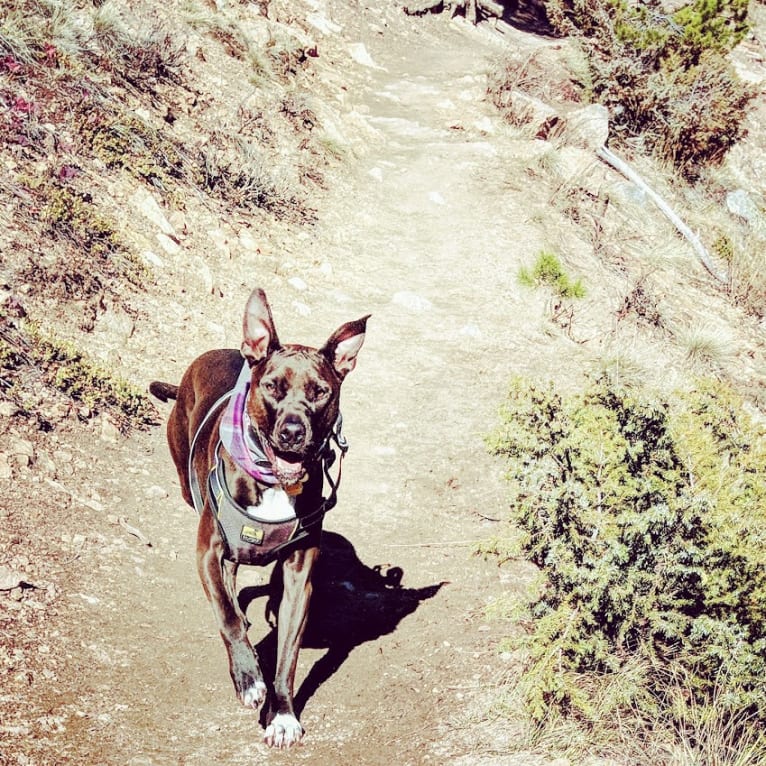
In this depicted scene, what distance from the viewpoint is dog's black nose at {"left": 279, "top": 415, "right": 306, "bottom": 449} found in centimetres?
340

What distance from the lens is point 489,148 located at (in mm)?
13172

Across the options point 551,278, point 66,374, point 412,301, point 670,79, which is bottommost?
point 412,301

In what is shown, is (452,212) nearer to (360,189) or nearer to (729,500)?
(360,189)

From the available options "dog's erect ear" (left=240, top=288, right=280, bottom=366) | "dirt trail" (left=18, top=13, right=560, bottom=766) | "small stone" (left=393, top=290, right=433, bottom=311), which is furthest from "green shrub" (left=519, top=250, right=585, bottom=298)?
"dog's erect ear" (left=240, top=288, right=280, bottom=366)

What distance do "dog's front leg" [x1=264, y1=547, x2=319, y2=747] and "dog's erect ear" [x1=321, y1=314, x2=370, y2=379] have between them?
0.91 metres

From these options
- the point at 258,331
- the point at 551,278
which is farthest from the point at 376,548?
the point at 551,278

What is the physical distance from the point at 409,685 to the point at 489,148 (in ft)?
35.6

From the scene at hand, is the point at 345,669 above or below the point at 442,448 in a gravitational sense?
above

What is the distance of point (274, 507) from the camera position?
3.56 metres

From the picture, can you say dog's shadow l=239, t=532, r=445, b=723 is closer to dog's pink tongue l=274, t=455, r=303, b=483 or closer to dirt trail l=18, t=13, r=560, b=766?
dirt trail l=18, t=13, r=560, b=766

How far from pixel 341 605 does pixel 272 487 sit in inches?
59.6

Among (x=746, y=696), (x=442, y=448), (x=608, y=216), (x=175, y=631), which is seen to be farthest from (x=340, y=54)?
(x=746, y=696)

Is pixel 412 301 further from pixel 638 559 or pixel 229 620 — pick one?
pixel 229 620

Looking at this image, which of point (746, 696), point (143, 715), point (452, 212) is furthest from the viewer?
point (452, 212)
